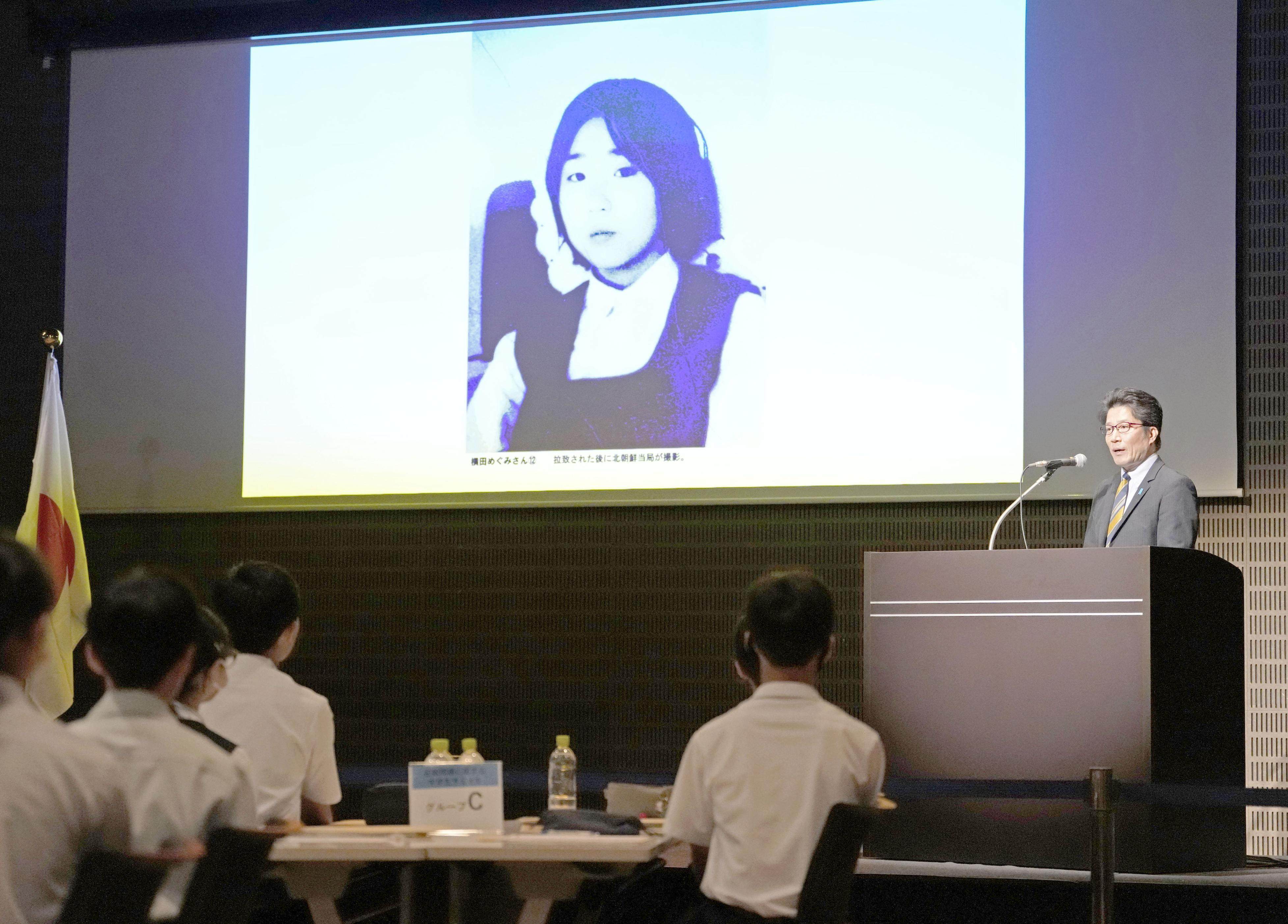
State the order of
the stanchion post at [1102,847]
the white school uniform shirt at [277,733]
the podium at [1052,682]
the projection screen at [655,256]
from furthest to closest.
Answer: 1. the projection screen at [655,256]
2. the podium at [1052,682]
3. the stanchion post at [1102,847]
4. the white school uniform shirt at [277,733]

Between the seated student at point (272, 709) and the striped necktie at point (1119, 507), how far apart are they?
2637mm

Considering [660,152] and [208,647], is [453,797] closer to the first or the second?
[208,647]

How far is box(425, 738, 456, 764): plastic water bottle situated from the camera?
263cm

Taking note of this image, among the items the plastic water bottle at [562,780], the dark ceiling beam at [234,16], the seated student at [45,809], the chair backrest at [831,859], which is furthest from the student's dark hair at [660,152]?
the seated student at [45,809]

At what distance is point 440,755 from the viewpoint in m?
2.81

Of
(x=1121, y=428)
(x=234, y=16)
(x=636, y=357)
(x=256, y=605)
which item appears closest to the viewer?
(x=256, y=605)

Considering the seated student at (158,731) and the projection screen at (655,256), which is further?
the projection screen at (655,256)

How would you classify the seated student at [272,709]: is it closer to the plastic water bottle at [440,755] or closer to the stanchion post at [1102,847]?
the plastic water bottle at [440,755]

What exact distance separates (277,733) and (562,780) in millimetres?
689

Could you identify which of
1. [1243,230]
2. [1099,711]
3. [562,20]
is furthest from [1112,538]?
[562,20]

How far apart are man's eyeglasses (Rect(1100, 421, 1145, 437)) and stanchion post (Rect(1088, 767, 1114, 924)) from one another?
1.61m

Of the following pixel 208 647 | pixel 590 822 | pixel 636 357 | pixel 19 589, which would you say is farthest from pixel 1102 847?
pixel 636 357

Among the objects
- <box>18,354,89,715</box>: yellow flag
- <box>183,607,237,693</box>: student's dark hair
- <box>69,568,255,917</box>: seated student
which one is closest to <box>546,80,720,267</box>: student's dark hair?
<box>18,354,89,715</box>: yellow flag

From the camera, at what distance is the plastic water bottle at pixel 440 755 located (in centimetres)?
263
